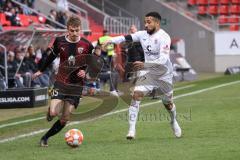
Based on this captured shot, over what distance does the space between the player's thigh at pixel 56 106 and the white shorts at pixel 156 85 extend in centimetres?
138

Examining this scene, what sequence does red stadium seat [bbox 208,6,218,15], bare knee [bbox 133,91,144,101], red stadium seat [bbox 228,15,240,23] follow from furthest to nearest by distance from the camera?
1. red stadium seat [bbox 208,6,218,15]
2. red stadium seat [bbox 228,15,240,23]
3. bare knee [bbox 133,91,144,101]

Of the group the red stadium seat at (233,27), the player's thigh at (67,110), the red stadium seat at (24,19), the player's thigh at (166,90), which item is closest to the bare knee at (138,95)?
the player's thigh at (166,90)

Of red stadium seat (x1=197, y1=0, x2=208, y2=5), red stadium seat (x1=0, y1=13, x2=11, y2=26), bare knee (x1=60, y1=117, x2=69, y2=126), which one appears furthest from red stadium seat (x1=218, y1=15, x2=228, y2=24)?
bare knee (x1=60, y1=117, x2=69, y2=126)

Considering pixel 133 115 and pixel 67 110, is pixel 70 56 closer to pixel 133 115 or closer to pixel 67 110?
pixel 67 110

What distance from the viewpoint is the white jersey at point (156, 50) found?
37.9ft

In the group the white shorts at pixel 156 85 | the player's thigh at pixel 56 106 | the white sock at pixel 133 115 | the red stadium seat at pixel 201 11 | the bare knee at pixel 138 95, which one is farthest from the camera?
the red stadium seat at pixel 201 11

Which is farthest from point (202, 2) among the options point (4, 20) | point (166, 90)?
point (166, 90)

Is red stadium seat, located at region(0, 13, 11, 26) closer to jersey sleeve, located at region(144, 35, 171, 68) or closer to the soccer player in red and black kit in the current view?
the soccer player in red and black kit

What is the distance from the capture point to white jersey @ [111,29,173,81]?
1154cm

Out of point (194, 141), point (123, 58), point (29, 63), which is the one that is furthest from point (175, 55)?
point (194, 141)

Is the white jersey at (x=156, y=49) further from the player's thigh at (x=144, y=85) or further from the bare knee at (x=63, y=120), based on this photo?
the bare knee at (x=63, y=120)

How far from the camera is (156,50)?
38.2 feet

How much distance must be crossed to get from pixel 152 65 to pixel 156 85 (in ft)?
1.42

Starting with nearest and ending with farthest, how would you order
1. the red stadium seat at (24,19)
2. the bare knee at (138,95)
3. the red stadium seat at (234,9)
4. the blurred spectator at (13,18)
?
the bare knee at (138,95) < the blurred spectator at (13,18) < the red stadium seat at (24,19) < the red stadium seat at (234,9)
